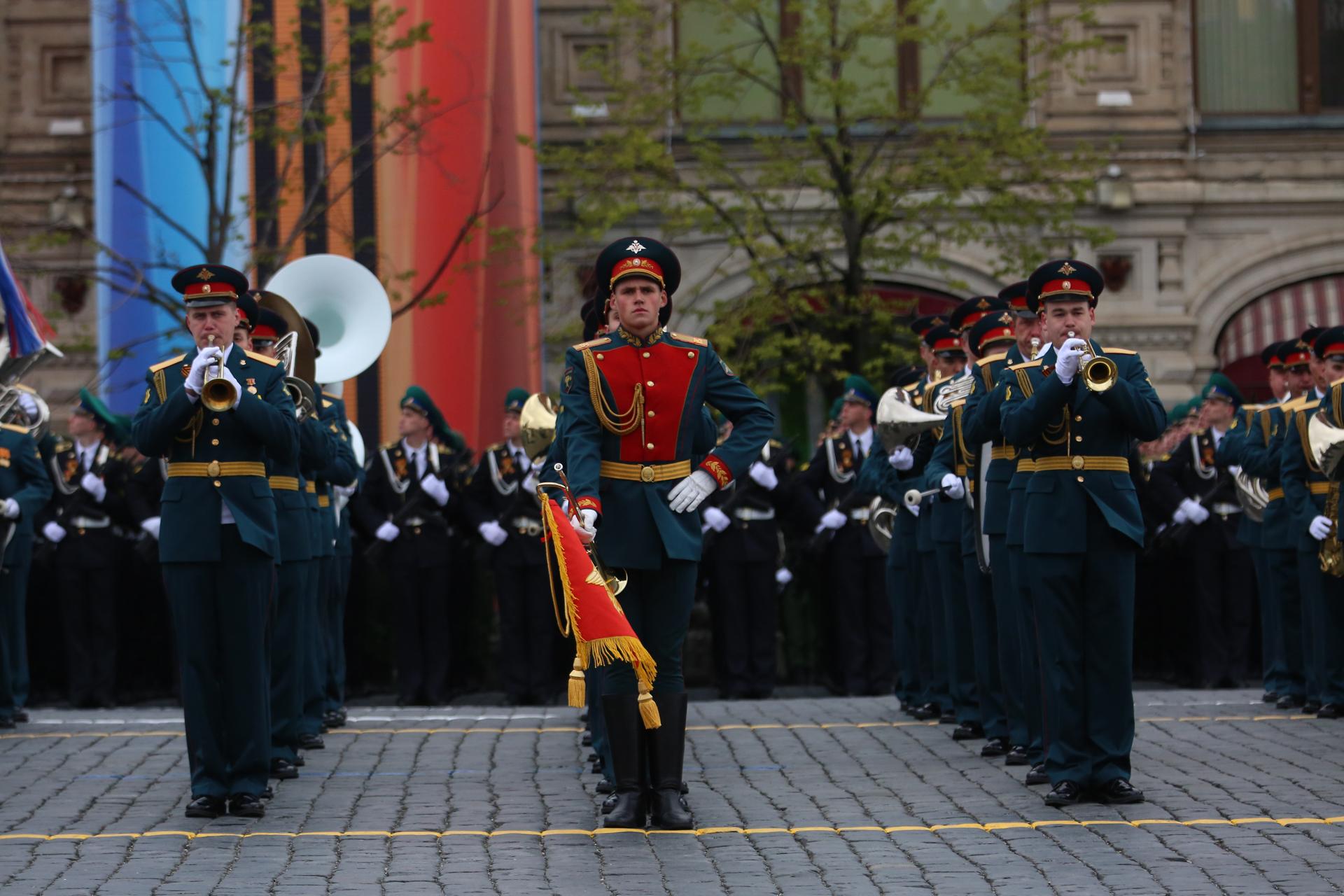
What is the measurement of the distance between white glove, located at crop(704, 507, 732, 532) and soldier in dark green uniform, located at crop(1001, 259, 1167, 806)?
258 inches

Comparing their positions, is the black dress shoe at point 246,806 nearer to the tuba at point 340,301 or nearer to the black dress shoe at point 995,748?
the black dress shoe at point 995,748

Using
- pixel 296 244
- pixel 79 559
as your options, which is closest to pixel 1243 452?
pixel 79 559

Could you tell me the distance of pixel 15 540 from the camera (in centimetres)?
1344

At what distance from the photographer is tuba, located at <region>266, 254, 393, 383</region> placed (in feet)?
41.8

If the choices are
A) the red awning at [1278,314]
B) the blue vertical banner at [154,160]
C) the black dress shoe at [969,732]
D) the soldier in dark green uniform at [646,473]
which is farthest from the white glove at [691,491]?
the red awning at [1278,314]

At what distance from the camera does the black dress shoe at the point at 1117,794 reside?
28.2 feet

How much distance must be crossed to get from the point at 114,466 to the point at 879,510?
18.7 ft

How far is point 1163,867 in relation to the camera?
23.7 ft

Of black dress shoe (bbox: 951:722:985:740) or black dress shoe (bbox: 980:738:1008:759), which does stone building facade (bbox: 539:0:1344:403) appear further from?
black dress shoe (bbox: 980:738:1008:759)

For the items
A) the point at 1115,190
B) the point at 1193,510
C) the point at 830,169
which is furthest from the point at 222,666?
the point at 1115,190

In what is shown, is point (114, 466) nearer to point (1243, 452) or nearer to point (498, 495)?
point (498, 495)

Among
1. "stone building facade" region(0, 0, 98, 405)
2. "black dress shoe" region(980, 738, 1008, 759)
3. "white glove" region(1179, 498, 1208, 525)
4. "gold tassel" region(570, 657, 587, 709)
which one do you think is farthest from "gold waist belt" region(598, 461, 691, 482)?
"stone building facade" region(0, 0, 98, 405)

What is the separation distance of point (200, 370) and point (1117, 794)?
3967mm

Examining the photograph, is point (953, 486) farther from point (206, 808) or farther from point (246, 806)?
point (206, 808)
